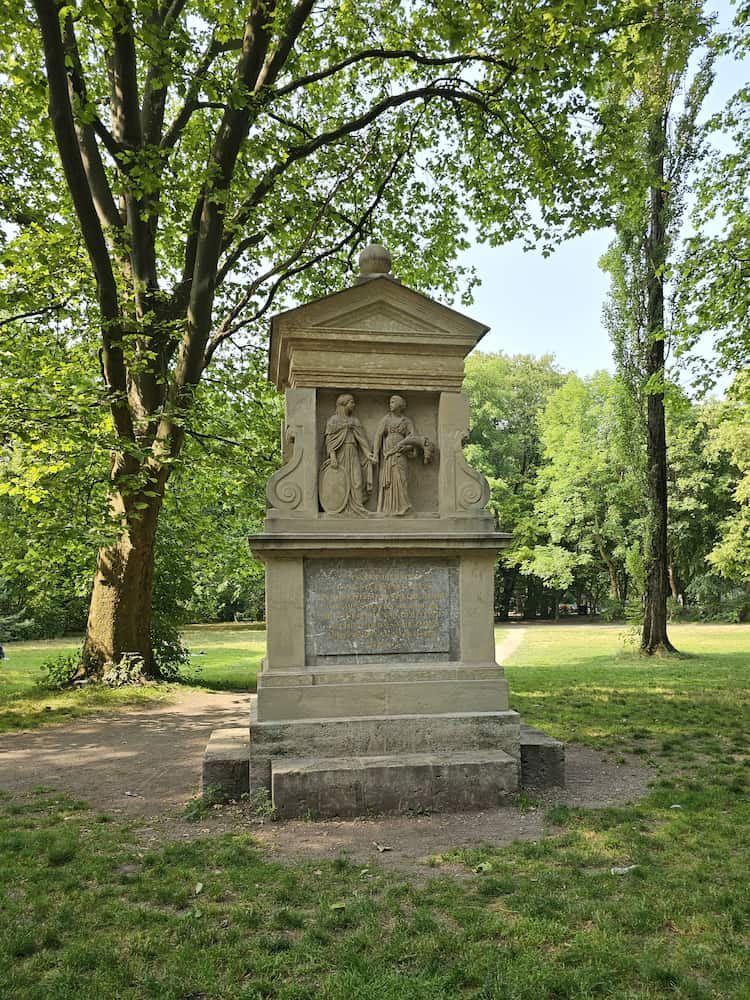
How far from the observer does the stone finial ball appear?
24.0ft

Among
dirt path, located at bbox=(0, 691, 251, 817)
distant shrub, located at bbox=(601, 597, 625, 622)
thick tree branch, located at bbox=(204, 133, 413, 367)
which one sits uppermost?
thick tree branch, located at bbox=(204, 133, 413, 367)

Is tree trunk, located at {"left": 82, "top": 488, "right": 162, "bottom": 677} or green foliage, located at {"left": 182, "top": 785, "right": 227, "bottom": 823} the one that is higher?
tree trunk, located at {"left": 82, "top": 488, "right": 162, "bottom": 677}

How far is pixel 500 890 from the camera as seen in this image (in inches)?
161

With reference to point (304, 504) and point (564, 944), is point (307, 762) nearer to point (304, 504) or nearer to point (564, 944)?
point (304, 504)

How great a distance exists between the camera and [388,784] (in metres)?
5.77

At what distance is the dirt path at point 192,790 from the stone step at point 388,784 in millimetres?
130

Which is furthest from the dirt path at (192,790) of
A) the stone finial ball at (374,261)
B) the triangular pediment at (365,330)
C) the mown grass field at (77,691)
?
the stone finial ball at (374,261)

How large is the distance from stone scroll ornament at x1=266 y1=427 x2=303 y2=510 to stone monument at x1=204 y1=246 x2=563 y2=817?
13 mm

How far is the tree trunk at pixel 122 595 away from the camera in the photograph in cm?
1203

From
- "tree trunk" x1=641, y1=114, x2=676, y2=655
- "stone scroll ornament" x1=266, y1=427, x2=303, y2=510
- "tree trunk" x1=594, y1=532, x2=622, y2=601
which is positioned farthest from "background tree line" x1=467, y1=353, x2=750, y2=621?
"stone scroll ornament" x1=266, y1=427, x2=303, y2=510

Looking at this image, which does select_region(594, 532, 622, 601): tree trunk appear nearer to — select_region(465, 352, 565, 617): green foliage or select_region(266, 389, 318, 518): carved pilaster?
select_region(465, 352, 565, 617): green foliage

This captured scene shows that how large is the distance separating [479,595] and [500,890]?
305 cm

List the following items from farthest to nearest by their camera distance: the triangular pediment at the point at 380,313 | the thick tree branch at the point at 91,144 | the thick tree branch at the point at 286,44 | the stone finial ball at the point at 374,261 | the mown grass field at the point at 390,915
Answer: the thick tree branch at the point at 286,44
the thick tree branch at the point at 91,144
the stone finial ball at the point at 374,261
the triangular pediment at the point at 380,313
the mown grass field at the point at 390,915

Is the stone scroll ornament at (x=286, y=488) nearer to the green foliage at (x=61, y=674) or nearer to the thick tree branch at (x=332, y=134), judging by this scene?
the thick tree branch at (x=332, y=134)
